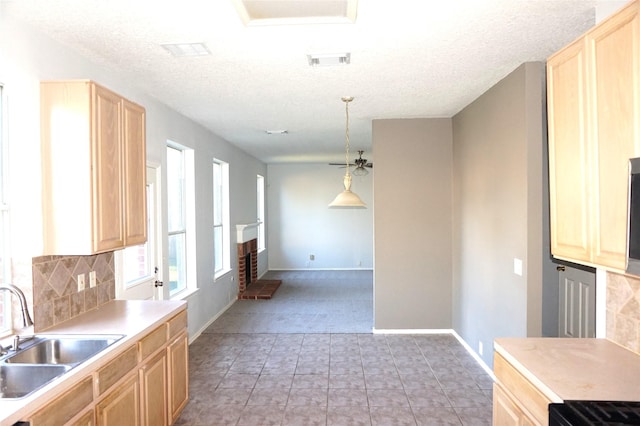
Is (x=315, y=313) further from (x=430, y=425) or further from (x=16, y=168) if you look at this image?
(x=16, y=168)

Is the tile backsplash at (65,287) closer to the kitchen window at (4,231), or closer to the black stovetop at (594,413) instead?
the kitchen window at (4,231)

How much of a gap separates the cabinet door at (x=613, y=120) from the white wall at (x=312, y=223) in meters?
8.71

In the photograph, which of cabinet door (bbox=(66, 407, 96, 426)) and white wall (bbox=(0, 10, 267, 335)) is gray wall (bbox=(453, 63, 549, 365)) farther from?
white wall (bbox=(0, 10, 267, 335))

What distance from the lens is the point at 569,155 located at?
2.09 meters

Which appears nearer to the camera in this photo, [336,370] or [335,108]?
[336,370]

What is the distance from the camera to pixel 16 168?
2396mm

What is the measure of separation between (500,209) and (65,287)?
343cm

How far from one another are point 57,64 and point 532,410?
3307 mm

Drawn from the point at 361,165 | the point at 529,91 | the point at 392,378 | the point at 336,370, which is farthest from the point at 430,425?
the point at 361,165

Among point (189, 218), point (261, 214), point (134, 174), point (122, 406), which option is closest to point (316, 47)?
point (134, 174)

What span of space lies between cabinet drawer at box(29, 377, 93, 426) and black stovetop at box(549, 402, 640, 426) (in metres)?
1.92

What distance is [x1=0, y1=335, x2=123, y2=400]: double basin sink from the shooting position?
2.00 m

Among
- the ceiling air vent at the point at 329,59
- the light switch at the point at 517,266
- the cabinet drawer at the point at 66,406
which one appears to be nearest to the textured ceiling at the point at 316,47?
the ceiling air vent at the point at 329,59

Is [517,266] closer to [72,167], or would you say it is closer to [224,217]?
[72,167]
